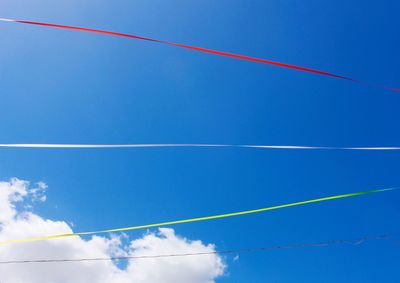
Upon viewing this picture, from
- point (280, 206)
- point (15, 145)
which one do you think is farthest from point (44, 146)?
point (280, 206)

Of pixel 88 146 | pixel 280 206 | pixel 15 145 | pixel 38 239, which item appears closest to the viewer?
pixel 15 145

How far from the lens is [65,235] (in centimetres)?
448

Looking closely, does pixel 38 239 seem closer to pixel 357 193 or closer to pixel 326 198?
pixel 326 198

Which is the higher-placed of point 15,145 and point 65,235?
point 15,145

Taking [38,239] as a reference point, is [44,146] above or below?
above

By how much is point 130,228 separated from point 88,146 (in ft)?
4.19

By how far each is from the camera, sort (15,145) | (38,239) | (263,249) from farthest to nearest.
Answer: (263,249), (38,239), (15,145)

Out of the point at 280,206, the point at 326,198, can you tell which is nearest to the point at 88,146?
the point at 280,206

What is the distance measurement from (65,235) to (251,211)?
2.61 metres

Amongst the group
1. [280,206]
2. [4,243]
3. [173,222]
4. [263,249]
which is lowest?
[4,243]

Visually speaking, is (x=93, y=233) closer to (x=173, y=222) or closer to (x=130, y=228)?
(x=130, y=228)

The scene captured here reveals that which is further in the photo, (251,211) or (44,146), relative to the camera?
(251,211)

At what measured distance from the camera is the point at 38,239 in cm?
442

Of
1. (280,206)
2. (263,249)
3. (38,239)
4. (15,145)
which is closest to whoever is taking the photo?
(15,145)
